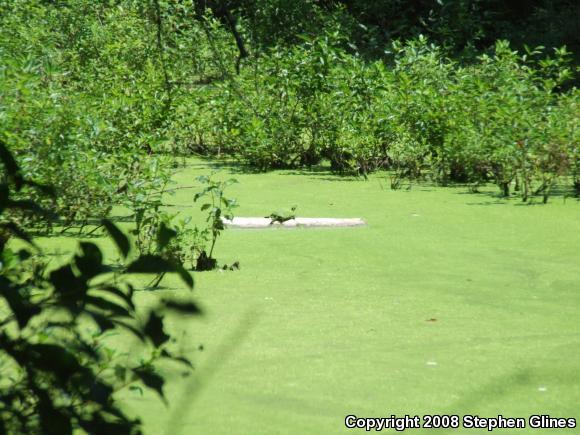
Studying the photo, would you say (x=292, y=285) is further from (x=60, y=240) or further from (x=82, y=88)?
(x=82, y=88)

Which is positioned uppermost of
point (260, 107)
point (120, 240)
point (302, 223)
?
point (120, 240)

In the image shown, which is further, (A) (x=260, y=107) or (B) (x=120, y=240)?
(A) (x=260, y=107)

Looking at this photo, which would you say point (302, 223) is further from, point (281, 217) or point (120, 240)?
point (120, 240)

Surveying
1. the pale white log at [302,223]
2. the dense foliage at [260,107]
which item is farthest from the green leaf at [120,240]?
the pale white log at [302,223]

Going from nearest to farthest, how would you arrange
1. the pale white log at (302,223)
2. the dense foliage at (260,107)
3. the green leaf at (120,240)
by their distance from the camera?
the green leaf at (120,240)
the dense foliage at (260,107)
the pale white log at (302,223)

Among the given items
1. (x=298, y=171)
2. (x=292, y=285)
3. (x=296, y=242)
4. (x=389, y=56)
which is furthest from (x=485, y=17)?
(x=292, y=285)

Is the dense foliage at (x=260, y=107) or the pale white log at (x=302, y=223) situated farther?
the pale white log at (x=302, y=223)

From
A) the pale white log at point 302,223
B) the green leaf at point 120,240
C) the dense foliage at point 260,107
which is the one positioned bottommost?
the pale white log at point 302,223

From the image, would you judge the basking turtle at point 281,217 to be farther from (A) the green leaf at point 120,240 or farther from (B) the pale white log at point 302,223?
(A) the green leaf at point 120,240

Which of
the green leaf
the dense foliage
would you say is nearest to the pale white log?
the dense foliage

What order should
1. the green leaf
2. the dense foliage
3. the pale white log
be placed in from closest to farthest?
the green leaf → the dense foliage → the pale white log

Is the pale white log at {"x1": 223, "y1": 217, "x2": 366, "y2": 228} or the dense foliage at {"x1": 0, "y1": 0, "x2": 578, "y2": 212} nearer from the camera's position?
the dense foliage at {"x1": 0, "y1": 0, "x2": 578, "y2": 212}

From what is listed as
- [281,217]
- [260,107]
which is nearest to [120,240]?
[281,217]

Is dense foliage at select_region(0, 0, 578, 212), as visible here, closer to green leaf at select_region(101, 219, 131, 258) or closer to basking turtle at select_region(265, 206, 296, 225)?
basking turtle at select_region(265, 206, 296, 225)
